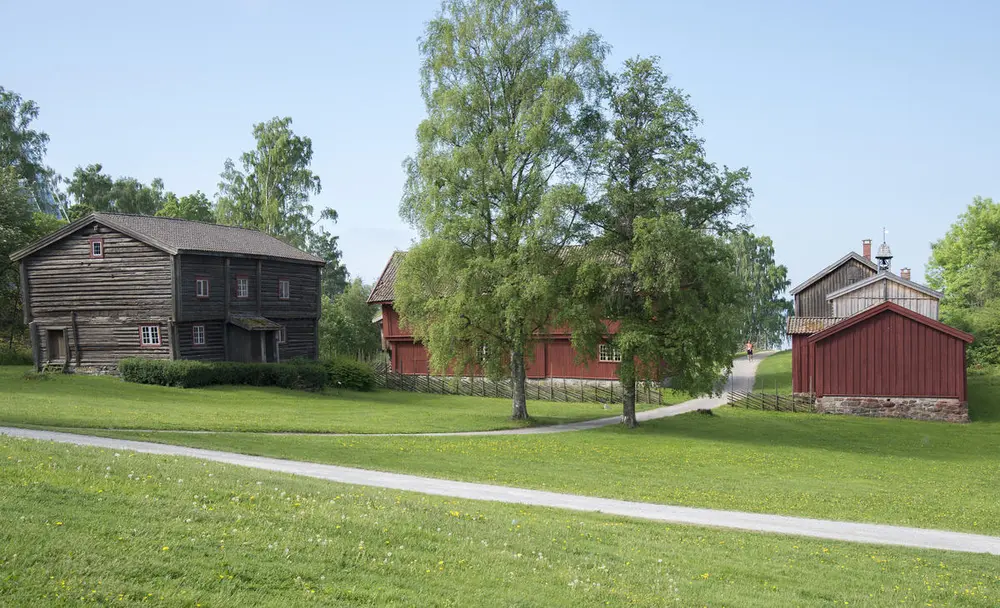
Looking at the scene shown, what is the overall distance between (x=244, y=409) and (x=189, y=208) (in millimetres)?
49955

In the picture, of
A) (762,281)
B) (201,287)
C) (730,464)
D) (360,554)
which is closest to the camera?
(360,554)

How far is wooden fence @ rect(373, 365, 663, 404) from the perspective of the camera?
50.0 m

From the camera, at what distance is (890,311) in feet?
146

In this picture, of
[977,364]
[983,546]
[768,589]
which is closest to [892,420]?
[977,364]

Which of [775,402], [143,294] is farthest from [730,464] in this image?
[143,294]

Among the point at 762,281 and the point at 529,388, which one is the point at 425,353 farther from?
the point at 762,281

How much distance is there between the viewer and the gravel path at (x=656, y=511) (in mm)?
16703

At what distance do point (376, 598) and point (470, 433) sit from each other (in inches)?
975

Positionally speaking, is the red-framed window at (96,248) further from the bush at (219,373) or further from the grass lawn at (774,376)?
the grass lawn at (774,376)

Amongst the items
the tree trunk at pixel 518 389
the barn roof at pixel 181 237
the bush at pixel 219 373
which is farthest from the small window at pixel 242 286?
the tree trunk at pixel 518 389

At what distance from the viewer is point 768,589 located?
1186 cm

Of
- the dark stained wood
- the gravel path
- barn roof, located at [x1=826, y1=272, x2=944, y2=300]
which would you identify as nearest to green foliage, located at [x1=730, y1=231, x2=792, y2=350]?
the dark stained wood

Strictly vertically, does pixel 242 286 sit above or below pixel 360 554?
above

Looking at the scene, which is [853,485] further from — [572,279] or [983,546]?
[572,279]
